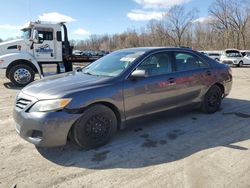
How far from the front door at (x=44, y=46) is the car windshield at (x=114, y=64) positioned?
22.9ft

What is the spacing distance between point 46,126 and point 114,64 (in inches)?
70.5

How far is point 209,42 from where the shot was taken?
59969 millimetres

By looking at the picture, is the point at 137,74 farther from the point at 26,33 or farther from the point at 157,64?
the point at 26,33

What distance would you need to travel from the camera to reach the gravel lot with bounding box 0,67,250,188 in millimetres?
3160

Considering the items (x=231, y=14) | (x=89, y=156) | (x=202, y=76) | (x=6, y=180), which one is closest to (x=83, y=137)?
(x=89, y=156)

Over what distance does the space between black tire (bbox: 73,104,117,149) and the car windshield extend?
708mm

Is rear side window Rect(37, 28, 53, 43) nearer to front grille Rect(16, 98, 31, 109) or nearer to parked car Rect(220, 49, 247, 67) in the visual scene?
front grille Rect(16, 98, 31, 109)

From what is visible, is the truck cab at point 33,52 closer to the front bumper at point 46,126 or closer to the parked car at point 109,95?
the parked car at point 109,95

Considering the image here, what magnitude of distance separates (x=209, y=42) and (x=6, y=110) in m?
59.2

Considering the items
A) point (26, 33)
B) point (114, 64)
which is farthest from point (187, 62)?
point (26, 33)

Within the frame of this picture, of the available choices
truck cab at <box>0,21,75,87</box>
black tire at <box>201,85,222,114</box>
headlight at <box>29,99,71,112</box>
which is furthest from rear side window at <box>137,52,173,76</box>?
truck cab at <box>0,21,75,87</box>

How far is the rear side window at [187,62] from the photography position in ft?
17.0

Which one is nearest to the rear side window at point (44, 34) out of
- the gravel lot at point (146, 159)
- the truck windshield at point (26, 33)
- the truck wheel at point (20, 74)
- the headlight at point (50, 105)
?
the truck windshield at point (26, 33)

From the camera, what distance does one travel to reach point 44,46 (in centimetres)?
1145
